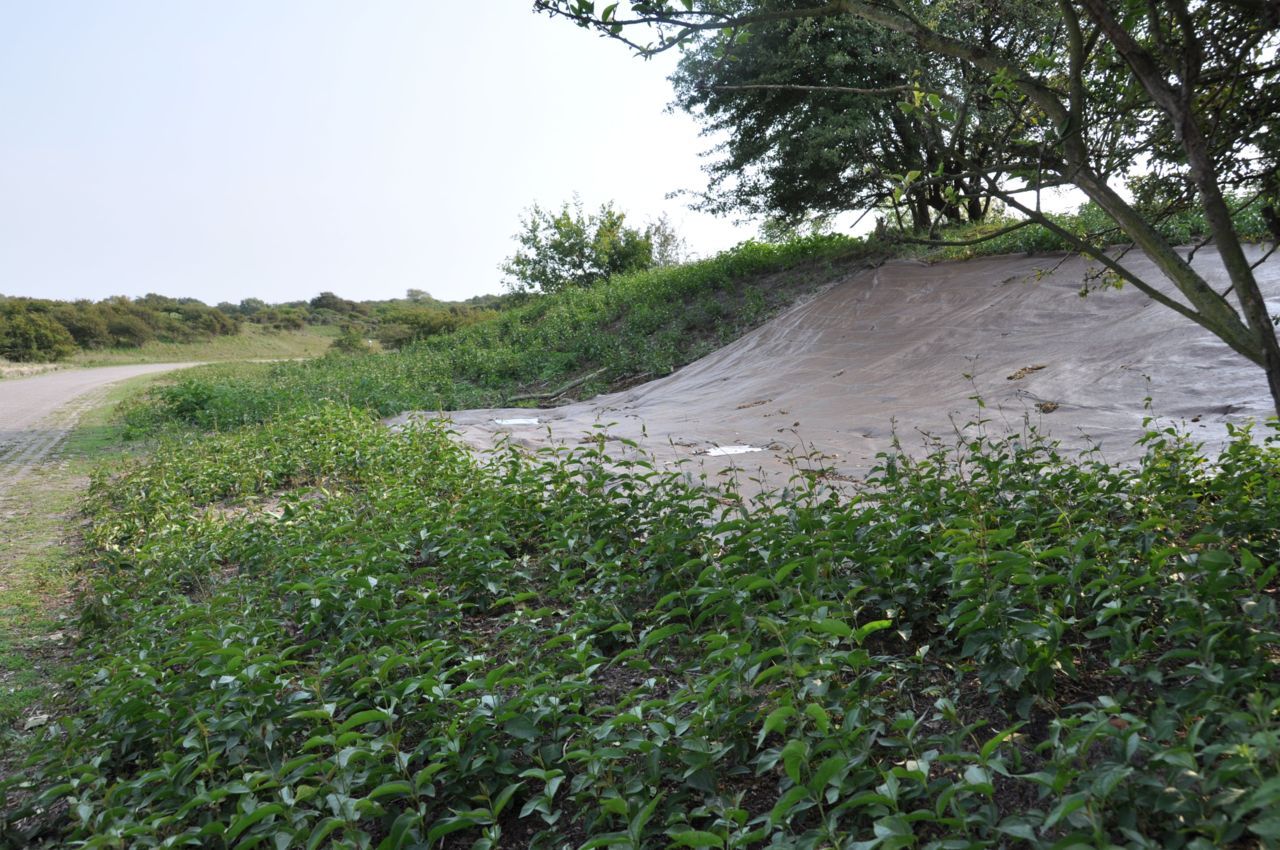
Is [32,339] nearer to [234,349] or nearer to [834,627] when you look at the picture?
[234,349]

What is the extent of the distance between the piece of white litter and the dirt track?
216 inches

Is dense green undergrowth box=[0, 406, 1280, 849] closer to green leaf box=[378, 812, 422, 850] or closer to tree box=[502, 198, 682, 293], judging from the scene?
green leaf box=[378, 812, 422, 850]

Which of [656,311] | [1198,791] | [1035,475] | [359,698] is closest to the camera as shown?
[1198,791]

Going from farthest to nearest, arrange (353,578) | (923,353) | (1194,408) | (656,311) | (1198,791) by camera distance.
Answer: (656,311) < (923,353) < (1194,408) < (353,578) < (1198,791)

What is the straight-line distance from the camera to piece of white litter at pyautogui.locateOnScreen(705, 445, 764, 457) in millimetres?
6070

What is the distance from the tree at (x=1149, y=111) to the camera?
102 inches

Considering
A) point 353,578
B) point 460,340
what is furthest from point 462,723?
point 460,340

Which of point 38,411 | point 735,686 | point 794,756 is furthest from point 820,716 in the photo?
point 38,411

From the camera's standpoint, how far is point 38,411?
39.8ft

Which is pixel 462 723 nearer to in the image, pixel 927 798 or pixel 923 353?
pixel 927 798

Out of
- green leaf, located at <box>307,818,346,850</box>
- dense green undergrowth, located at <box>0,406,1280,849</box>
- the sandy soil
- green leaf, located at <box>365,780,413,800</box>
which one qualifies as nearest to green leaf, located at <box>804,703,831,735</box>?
dense green undergrowth, located at <box>0,406,1280,849</box>

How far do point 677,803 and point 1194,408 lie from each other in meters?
4.82

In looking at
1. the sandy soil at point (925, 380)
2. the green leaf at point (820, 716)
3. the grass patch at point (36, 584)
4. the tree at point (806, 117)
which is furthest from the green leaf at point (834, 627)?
the tree at point (806, 117)

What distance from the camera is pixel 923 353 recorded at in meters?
8.45
